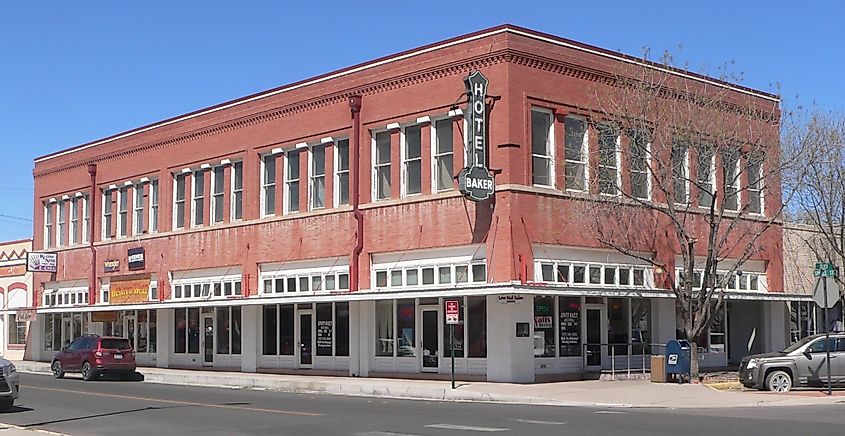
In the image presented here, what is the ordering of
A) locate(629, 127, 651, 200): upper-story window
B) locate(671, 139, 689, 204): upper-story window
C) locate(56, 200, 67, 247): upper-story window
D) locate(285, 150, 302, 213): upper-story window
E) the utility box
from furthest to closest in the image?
locate(56, 200, 67, 247): upper-story window, locate(285, 150, 302, 213): upper-story window, locate(671, 139, 689, 204): upper-story window, locate(629, 127, 651, 200): upper-story window, the utility box

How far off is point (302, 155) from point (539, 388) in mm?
13191

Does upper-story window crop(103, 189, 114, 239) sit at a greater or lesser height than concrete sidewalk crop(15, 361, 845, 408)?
greater

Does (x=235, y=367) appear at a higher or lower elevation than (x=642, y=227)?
lower

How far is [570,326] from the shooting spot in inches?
1221

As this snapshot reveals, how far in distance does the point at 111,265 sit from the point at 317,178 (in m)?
15.1

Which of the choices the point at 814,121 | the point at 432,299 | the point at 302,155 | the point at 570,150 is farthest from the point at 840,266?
the point at 302,155

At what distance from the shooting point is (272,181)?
38.1m

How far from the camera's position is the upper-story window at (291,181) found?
3697 centimetres

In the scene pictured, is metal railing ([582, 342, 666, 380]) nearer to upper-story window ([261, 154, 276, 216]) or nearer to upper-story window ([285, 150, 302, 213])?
upper-story window ([285, 150, 302, 213])

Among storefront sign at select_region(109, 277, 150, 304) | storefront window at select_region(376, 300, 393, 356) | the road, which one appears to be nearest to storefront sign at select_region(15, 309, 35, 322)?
storefront sign at select_region(109, 277, 150, 304)

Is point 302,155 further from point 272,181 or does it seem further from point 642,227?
point 642,227

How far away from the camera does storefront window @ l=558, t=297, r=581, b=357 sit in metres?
30.8

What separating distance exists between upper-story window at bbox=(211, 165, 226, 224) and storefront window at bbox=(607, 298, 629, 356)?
16.2 meters

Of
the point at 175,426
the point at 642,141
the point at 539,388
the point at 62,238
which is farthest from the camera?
the point at 62,238
